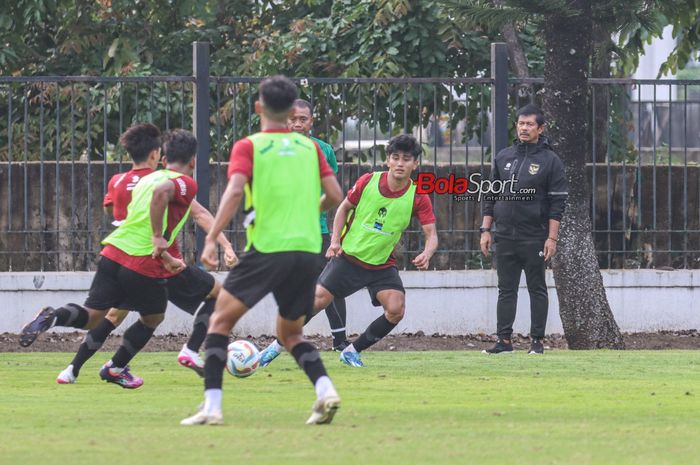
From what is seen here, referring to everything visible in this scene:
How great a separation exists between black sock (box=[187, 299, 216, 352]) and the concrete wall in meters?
4.60

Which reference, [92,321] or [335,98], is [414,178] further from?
[92,321]

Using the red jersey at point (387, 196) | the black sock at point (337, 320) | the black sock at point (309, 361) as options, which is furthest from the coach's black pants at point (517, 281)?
the black sock at point (309, 361)

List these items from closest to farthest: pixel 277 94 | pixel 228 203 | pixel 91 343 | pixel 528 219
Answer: pixel 228 203 → pixel 277 94 → pixel 91 343 → pixel 528 219

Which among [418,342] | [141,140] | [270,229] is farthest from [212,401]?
[418,342]

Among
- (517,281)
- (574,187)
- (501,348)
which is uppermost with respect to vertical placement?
(574,187)

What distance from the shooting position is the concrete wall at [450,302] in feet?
45.3

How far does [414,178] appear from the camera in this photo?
14.5 meters

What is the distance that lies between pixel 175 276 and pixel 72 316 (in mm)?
710

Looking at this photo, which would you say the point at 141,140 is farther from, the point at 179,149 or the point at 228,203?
the point at 228,203

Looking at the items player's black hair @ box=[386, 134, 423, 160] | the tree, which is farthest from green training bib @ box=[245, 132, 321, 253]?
the tree

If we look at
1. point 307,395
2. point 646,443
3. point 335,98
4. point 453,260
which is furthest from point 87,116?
point 646,443

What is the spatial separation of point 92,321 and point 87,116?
16.6 feet

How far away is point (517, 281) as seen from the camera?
12.2 metres

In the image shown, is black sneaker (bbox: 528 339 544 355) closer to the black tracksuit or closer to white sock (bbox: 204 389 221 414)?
the black tracksuit
